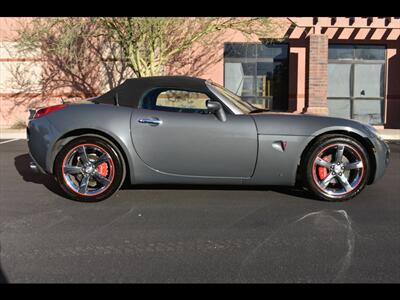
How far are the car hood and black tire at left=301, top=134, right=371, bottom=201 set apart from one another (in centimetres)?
11

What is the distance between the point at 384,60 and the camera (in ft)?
55.5

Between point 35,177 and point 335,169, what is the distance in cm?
428

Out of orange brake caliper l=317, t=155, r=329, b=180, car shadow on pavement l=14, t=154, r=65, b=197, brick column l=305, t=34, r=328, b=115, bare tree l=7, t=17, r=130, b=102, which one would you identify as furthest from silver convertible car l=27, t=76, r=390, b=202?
bare tree l=7, t=17, r=130, b=102

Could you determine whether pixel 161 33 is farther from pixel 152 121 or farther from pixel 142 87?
pixel 152 121

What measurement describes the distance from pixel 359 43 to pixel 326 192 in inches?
526

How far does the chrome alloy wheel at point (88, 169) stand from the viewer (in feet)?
16.8

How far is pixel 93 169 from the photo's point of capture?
5.12m

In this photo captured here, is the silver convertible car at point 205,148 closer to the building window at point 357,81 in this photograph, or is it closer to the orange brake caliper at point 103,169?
the orange brake caliper at point 103,169

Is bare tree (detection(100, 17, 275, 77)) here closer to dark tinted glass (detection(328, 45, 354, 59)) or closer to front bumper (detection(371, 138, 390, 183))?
dark tinted glass (detection(328, 45, 354, 59))

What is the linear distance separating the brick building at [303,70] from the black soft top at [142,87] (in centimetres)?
1171

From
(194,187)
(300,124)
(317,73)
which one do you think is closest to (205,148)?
(194,187)

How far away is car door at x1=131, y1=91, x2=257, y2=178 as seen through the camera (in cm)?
498

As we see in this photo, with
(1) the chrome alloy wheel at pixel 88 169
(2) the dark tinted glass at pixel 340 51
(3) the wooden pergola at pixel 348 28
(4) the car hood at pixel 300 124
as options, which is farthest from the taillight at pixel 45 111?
(2) the dark tinted glass at pixel 340 51
